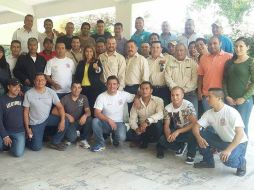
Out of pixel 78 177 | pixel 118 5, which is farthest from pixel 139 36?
pixel 118 5

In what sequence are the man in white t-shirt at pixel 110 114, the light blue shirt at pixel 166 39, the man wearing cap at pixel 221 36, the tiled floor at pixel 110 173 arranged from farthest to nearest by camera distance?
the light blue shirt at pixel 166 39, the man wearing cap at pixel 221 36, the man in white t-shirt at pixel 110 114, the tiled floor at pixel 110 173

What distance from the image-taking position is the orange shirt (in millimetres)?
4336

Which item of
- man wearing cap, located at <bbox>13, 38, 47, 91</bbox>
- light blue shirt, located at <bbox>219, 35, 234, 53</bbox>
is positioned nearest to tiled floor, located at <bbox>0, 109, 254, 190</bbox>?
man wearing cap, located at <bbox>13, 38, 47, 91</bbox>

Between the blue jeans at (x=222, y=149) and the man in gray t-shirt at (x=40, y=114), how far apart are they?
6.56ft

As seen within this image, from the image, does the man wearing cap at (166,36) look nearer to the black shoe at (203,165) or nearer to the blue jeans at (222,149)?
the blue jeans at (222,149)

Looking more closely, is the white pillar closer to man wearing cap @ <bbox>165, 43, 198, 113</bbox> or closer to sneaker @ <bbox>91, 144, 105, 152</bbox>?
man wearing cap @ <bbox>165, 43, 198, 113</bbox>

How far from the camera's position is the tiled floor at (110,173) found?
336 cm

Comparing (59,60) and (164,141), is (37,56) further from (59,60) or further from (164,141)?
(164,141)

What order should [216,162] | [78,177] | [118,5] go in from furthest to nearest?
[118,5], [216,162], [78,177]

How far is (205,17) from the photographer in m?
8.85

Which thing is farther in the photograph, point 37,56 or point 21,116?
point 37,56

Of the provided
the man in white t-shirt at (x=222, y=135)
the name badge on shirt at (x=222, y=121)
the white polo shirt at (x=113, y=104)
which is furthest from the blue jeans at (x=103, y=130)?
the name badge on shirt at (x=222, y=121)

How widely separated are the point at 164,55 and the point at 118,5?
5320 mm

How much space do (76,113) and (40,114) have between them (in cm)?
54
